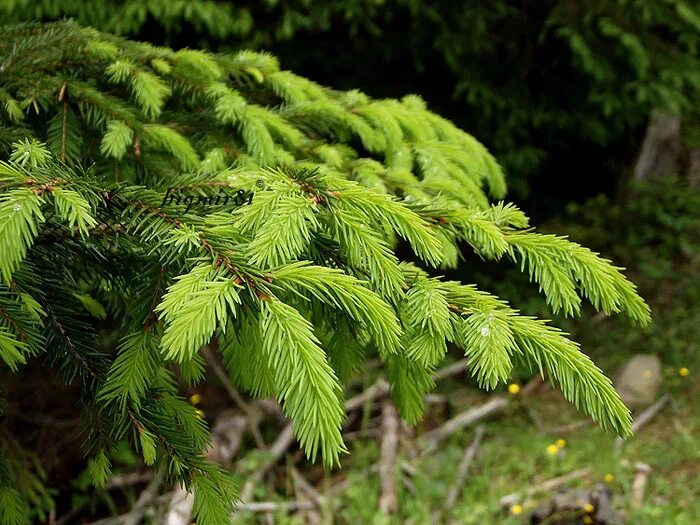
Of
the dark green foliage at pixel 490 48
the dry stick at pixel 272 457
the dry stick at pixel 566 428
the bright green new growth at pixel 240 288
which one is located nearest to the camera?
the bright green new growth at pixel 240 288

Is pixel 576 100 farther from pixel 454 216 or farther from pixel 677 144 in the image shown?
pixel 454 216

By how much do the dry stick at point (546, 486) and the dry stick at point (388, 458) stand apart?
58 cm

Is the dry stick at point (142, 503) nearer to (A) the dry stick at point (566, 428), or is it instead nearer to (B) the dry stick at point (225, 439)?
(B) the dry stick at point (225, 439)

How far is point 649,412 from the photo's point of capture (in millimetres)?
4176

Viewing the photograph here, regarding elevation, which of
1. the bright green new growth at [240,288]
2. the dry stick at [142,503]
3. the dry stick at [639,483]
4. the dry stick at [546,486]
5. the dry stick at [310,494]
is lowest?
the dry stick at [310,494]

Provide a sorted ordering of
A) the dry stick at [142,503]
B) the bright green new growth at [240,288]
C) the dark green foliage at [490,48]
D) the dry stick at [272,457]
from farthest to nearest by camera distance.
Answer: the dark green foliage at [490,48] → the dry stick at [272,457] → the dry stick at [142,503] → the bright green new growth at [240,288]

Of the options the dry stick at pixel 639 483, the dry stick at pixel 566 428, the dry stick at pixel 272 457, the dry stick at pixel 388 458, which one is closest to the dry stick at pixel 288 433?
the dry stick at pixel 272 457

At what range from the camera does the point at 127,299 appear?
1.57m

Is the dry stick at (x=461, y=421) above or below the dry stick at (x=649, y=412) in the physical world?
below

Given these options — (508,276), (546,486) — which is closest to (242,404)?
(546,486)

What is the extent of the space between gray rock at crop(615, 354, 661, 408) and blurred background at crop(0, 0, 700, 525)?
1cm

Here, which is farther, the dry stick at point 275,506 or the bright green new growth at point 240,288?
the dry stick at point 275,506

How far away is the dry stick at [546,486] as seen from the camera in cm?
341

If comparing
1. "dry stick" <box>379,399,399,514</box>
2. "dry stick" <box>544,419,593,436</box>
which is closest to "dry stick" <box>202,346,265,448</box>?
"dry stick" <box>379,399,399,514</box>
